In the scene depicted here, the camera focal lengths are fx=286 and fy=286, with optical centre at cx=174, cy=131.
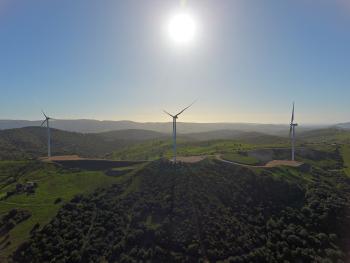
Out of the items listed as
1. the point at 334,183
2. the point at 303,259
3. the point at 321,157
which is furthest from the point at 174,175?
the point at 321,157

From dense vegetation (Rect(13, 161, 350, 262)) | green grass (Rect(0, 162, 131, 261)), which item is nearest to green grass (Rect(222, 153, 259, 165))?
dense vegetation (Rect(13, 161, 350, 262))

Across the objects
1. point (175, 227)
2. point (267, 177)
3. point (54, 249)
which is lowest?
point (54, 249)

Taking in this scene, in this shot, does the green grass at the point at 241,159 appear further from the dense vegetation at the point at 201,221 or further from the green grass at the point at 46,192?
the green grass at the point at 46,192

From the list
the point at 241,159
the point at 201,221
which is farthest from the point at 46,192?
the point at 241,159

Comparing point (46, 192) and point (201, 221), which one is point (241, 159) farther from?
point (46, 192)

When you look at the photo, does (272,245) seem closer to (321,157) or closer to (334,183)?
(334,183)
